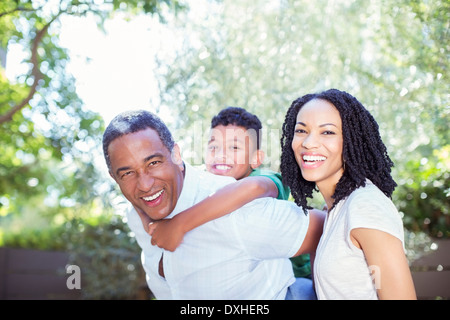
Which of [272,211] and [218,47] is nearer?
[272,211]

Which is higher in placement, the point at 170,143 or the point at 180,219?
the point at 170,143

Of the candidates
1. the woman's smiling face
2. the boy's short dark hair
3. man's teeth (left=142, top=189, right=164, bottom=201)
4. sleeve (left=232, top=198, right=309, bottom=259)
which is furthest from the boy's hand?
the boy's short dark hair

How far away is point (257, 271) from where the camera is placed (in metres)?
2.21

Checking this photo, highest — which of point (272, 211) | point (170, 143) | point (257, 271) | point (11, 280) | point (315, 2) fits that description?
point (315, 2)

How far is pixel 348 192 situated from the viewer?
1.89 meters

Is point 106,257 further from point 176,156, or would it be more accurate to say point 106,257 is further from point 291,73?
point 176,156

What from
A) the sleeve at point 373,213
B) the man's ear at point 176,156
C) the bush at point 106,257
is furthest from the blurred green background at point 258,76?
the sleeve at point 373,213

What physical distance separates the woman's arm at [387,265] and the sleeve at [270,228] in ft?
1.72

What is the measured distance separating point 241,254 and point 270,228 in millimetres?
188
